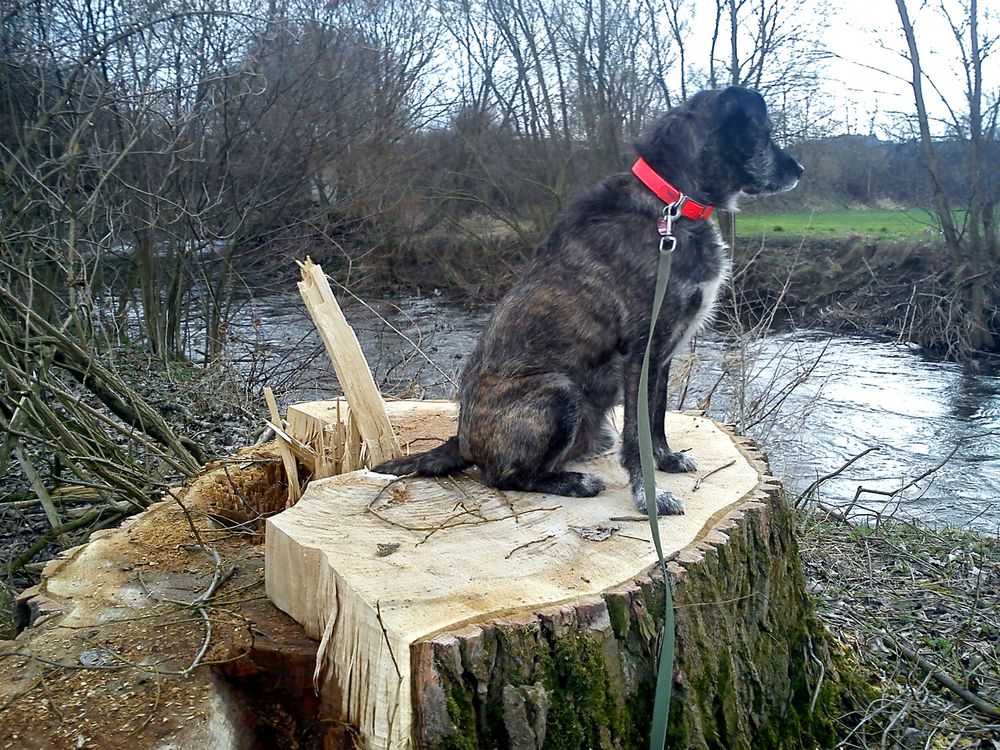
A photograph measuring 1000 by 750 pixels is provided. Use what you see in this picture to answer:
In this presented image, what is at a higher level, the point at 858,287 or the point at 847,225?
the point at 847,225

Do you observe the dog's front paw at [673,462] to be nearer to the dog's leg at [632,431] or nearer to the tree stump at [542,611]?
the tree stump at [542,611]

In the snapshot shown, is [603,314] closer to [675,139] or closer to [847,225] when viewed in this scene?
[675,139]

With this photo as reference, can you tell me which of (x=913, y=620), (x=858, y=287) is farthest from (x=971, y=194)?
(x=913, y=620)

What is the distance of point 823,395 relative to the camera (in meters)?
11.1

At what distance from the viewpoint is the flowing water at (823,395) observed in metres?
7.52

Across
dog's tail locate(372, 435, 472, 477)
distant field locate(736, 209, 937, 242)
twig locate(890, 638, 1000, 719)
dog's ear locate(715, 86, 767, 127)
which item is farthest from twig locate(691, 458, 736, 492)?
distant field locate(736, 209, 937, 242)

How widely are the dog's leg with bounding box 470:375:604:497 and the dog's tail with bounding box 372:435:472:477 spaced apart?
12 centimetres

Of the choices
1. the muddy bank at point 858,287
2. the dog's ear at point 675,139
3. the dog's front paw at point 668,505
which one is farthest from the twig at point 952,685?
the muddy bank at point 858,287

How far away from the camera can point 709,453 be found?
3.96 metres

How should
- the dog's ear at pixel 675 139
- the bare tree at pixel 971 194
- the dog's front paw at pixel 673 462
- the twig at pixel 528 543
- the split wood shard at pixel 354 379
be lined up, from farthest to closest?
the bare tree at pixel 971 194 → the split wood shard at pixel 354 379 → the dog's ear at pixel 675 139 → the dog's front paw at pixel 673 462 → the twig at pixel 528 543

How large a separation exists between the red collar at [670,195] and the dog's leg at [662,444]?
0.67 metres

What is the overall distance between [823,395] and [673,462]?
821 cm

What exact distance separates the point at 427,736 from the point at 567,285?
2.11 m

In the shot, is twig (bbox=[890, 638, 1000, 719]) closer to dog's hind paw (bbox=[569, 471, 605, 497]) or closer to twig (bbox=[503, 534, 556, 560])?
dog's hind paw (bbox=[569, 471, 605, 497])
